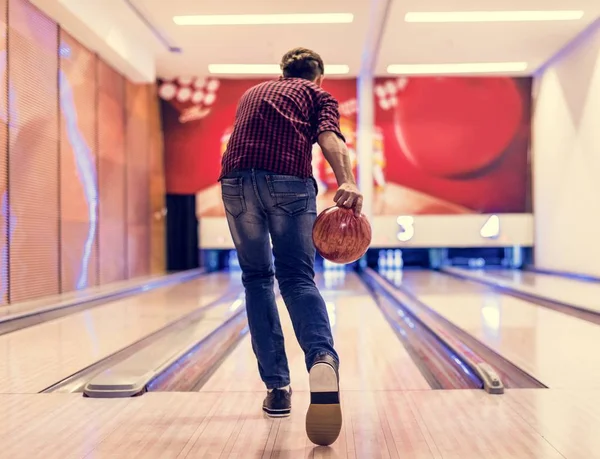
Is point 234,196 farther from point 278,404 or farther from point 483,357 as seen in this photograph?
point 483,357

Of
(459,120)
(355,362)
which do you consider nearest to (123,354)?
(355,362)

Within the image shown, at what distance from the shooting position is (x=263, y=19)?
6.32 metres

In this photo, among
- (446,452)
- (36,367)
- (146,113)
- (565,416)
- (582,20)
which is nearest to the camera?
(446,452)

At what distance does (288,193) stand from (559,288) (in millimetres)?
4807

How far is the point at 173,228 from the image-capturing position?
28.7 feet

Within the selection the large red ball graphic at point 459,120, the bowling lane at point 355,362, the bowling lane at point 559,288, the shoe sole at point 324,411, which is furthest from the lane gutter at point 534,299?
the shoe sole at point 324,411

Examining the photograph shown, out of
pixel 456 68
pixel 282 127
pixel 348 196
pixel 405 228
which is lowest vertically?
pixel 405 228

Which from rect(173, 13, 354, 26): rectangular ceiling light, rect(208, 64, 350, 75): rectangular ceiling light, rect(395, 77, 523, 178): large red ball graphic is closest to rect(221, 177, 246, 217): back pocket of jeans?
rect(173, 13, 354, 26): rectangular ceiling light

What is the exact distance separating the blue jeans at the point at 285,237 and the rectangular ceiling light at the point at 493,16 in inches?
200

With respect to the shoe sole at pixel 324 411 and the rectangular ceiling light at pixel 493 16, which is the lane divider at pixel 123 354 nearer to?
the shoe sole at pixel 324 411

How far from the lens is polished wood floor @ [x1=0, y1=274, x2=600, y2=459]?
1.53 meters

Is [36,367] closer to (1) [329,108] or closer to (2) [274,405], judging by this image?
(2) [274,405]

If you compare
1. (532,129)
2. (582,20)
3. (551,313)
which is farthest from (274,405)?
(532,129)

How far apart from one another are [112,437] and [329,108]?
1.13 m
